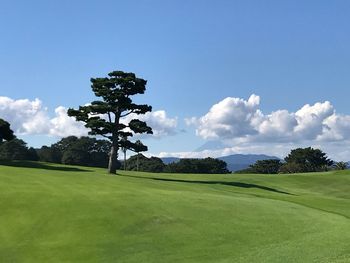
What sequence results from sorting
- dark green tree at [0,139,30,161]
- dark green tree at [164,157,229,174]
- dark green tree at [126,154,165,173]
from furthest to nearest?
dark green tree at [126,154,165,173], dark green tree at [164,157,229,174], dark green tree at [0,139,30,161]

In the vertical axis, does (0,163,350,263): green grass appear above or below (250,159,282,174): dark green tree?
below

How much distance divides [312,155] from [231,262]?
525ft

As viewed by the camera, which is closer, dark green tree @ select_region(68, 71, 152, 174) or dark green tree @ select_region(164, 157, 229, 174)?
dark green tree @ select_region(68, 71, 152, 174)

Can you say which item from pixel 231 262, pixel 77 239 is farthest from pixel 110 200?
pixel 231 262

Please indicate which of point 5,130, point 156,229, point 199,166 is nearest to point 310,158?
point 199,166

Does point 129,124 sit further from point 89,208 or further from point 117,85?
point 89,208

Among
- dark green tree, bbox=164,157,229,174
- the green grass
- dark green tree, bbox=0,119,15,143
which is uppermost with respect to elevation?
dark green tree, bbox=164,157,229,174

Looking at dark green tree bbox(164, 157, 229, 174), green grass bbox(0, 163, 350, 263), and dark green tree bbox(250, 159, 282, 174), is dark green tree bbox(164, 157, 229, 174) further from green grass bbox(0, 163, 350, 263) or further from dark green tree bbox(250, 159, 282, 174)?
green grass bbox(0, 163, 350, 263)

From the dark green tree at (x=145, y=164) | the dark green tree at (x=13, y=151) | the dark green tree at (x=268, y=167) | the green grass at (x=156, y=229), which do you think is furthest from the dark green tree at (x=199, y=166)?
the green grass at (x=156, y=229)

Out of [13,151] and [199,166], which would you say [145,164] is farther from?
[13,151]

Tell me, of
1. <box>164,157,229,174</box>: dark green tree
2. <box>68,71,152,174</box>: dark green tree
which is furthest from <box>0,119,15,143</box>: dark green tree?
<box>164,157,229,174</box>: dark green tree

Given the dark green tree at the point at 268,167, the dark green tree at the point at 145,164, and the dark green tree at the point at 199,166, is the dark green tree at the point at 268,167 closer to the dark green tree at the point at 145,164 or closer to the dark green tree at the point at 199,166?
the dark green tree at the point at 199,166

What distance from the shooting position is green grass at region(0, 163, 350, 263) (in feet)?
56.4

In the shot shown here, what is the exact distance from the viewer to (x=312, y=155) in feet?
559
